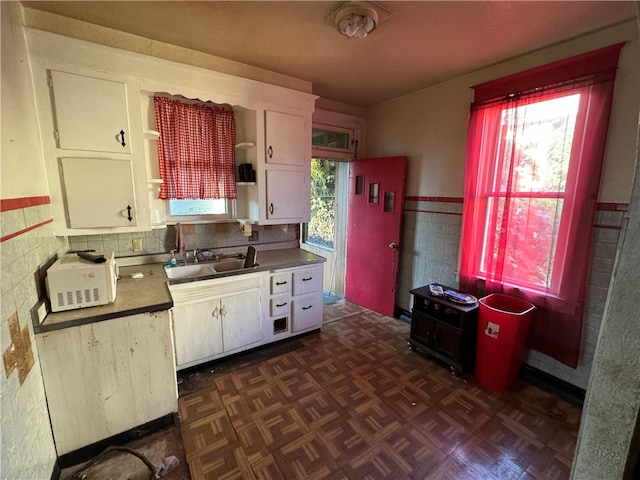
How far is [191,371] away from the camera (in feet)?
7.73

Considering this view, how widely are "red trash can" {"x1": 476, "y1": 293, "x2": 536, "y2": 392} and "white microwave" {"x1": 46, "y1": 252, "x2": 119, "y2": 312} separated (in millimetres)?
2645

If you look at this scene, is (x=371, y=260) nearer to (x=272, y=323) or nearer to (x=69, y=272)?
(x=272, y=323)

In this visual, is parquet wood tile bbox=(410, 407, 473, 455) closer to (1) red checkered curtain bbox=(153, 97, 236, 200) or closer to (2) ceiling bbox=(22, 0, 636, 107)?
(1) red checkered curtain bbox=(153, 97, 236, 200)

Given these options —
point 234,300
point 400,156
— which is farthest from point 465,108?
point 234,300

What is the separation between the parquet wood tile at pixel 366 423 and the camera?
1.59 meters

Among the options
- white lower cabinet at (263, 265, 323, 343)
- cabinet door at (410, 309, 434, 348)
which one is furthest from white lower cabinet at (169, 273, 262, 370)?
cabinet door at (410, 309, 434, 348)

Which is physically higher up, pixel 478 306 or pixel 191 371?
pixel 478 306

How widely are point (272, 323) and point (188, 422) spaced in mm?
1009

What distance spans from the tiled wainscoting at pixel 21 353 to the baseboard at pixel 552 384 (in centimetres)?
316

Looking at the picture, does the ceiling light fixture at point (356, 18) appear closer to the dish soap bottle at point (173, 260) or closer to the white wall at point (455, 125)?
the white wall at point (455, 125)

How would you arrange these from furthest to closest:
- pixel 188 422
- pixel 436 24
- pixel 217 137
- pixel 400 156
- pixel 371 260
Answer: pixel 371 260
pixel 400 156
pixel 217 137
pixel 188 422
pixel 436 24

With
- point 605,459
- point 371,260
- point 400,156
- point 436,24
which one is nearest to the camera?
point 605,459

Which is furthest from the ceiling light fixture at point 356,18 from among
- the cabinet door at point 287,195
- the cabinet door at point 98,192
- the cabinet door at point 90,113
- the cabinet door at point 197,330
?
the cabinet door at point 197,330

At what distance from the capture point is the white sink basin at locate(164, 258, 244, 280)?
95.8 inches
